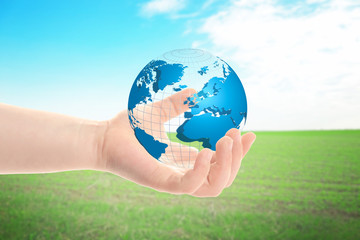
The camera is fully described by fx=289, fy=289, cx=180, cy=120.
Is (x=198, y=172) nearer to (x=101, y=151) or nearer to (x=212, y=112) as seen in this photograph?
(x=212, y=112)

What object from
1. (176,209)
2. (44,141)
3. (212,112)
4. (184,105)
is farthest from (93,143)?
(176,209)

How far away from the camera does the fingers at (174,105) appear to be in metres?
2.12

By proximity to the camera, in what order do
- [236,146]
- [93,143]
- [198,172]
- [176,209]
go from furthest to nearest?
[176,209], [93,143], [236,146], [198,172]

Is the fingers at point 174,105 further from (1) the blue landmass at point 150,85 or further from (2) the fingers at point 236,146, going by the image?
(2) the fingers at point 236,146

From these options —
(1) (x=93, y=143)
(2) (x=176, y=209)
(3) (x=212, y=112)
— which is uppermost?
(3) (x=212, y=112)

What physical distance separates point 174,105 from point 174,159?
0.44m

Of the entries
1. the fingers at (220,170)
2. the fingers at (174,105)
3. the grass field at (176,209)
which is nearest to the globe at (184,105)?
the fingers at (174,105)

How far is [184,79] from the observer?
6.96 ft

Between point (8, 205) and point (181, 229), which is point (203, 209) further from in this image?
point (8, 205)

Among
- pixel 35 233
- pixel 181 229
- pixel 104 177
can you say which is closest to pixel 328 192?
pixel 181 229

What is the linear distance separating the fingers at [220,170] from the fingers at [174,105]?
384mm

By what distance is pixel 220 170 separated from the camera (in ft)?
6.94

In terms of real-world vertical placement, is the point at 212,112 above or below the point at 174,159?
above

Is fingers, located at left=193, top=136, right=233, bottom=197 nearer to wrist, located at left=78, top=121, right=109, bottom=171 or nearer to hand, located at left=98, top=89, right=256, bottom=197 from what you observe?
hand, located at left=98, top=89, right=256, bottom=197
